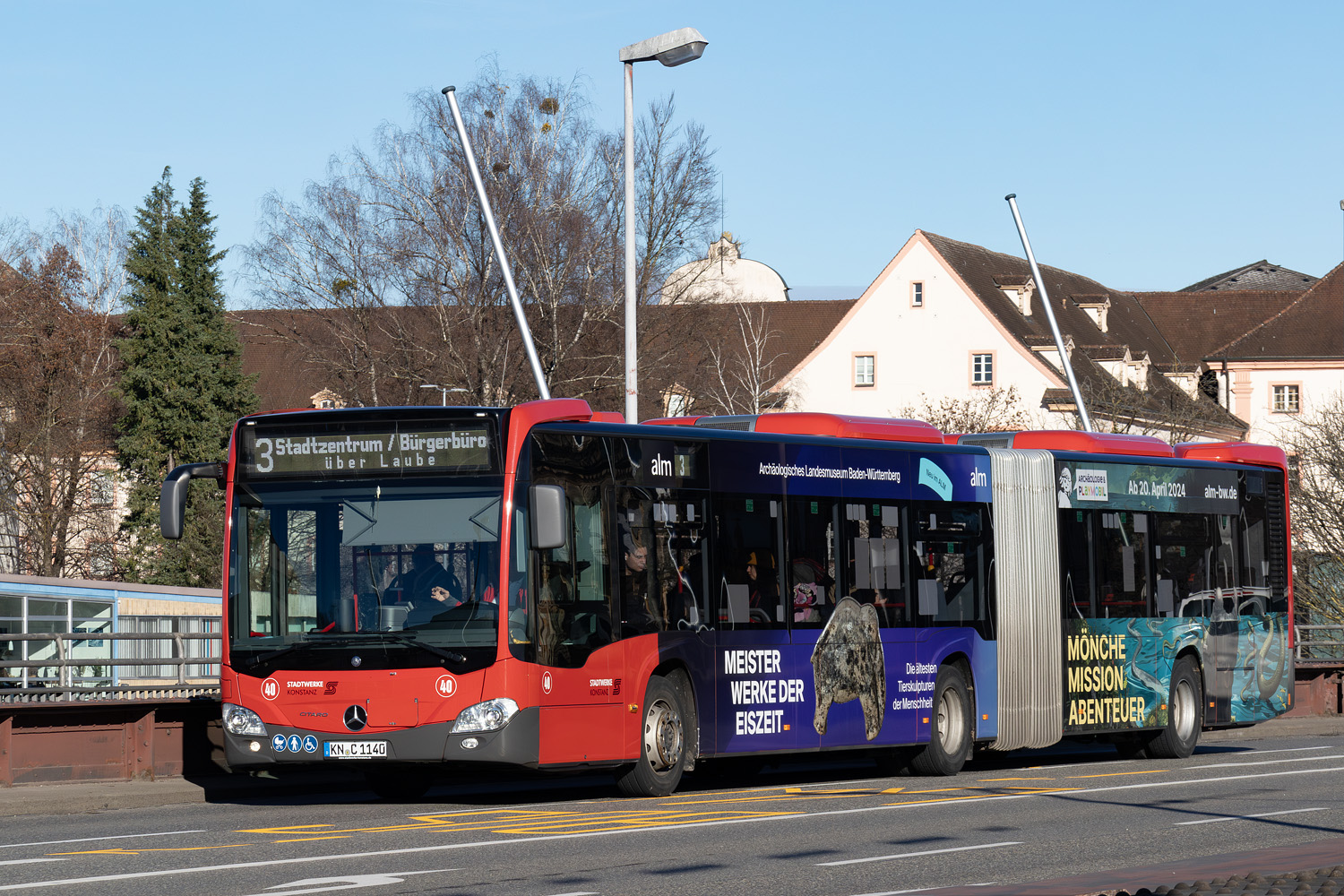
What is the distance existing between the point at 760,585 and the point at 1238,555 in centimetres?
905

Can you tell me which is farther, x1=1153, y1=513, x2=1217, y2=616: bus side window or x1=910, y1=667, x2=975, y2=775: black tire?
x1=1153, y1=513, x2=1217, y2=616: bus side window

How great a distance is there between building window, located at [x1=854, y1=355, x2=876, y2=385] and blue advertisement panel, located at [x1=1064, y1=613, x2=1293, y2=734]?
5193 centimetres

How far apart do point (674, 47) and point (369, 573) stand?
9691mm

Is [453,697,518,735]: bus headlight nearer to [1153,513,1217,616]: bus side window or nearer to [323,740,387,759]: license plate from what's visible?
[323,740,387,759]: license plate

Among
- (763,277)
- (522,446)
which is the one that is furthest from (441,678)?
(763,277)

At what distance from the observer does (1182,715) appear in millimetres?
22234

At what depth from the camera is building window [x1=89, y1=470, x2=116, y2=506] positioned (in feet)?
203

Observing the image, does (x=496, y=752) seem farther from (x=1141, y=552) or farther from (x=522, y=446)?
(x=1141, y=552)

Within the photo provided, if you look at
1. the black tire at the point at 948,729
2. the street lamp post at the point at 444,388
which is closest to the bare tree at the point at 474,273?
the street lamp post at the point at 444,388

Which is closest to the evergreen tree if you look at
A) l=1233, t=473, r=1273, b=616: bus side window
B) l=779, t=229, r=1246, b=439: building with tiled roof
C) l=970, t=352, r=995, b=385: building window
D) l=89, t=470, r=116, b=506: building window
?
l=89, t=470, r=116, b=506: building window

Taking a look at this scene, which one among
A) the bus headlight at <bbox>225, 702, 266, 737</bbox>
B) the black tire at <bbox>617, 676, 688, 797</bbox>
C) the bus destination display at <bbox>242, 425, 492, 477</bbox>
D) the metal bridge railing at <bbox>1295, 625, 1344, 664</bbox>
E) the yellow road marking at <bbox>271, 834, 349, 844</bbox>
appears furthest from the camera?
the metal bridge railing at <bbox>1295, 625, 1344, 664</bbox>

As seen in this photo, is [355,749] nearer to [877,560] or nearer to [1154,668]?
[877,560]

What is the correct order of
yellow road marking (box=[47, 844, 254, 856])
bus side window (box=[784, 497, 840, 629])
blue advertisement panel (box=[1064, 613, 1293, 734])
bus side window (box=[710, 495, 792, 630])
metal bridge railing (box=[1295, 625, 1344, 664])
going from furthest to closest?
metal bridge railing (box=[1295, 625, 1344, 664]), blue advertisement panel (box=[1064, 613, 1293, 734]), bus side window (box=[784, 497, 840, 629]), bus side window (box=[710, 495, 792, 630]), yellow road marking (box=[47, 844, 254, 856])

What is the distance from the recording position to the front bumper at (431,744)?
13.9 metres
